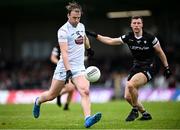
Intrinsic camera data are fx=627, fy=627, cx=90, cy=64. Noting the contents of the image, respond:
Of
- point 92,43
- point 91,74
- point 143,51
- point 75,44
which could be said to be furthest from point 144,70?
point 92,43

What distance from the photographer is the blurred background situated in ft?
106

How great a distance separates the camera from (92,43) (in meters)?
39.2

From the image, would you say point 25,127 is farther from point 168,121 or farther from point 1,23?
point 1,23

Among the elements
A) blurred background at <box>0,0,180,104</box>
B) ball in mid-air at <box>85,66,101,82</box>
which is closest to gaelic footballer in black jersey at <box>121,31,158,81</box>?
ball in mid-air at <box>85,66,101,82</box>

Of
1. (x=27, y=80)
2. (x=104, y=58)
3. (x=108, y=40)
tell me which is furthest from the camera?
(x=104, y=58)

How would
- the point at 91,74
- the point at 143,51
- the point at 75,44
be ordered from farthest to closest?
the point at 143,51
the point at 75,44
the point at 91,74

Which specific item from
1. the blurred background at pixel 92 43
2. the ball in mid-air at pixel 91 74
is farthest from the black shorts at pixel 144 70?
the blurred background at pixel 92 43

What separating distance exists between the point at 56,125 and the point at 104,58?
25012 mm

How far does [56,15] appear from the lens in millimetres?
39656

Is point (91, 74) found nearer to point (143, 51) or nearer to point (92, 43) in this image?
point (143, 51)

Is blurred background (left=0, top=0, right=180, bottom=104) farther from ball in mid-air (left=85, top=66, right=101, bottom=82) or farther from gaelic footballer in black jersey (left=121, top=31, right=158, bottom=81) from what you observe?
ball in mid-air (left=85, top=66, right=101, bottom=82)

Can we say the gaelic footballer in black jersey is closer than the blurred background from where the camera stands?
Yes

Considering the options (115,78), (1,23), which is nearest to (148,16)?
(115,78)

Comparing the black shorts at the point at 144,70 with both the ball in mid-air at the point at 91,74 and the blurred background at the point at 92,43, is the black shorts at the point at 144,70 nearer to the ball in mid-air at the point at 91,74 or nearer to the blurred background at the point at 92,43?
the ball in mid-air at the point at 91,74
